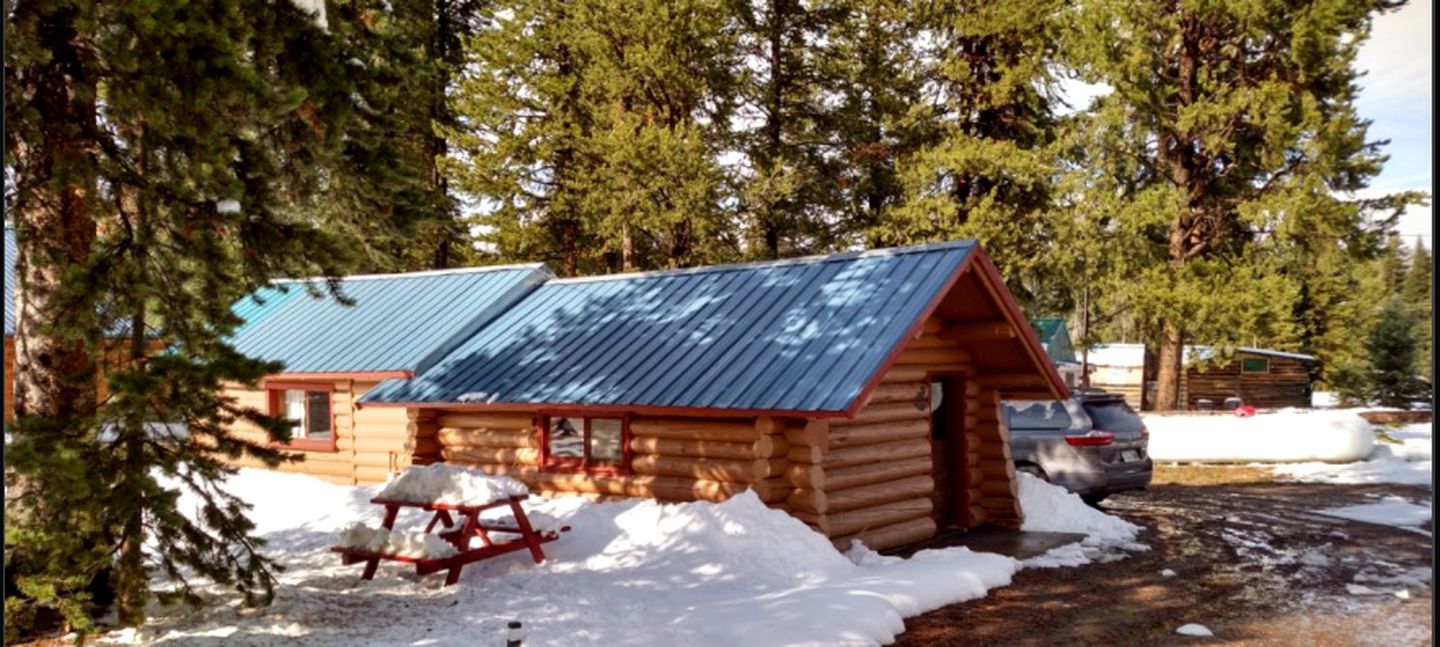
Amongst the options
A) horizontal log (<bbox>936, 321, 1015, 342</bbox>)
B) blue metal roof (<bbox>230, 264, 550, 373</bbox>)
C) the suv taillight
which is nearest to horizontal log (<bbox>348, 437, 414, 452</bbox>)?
blue metal roof (<bbox>230, 264, 550, 373</bbox>)

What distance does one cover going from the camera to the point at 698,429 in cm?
1209

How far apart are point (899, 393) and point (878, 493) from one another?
55.7 inches

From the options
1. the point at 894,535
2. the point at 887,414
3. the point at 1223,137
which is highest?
the point at 1223,137

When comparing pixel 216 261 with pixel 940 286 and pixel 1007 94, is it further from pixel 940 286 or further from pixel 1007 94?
pixel 1007 94

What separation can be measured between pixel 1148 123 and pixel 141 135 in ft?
78.1

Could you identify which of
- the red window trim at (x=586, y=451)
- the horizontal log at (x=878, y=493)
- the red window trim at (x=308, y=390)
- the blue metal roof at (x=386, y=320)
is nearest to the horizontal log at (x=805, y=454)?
the horizontal log at (x=878, y=493)

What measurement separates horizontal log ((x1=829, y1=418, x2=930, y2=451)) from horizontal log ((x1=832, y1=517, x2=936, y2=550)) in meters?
1.07

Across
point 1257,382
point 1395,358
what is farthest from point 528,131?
point 1257,382

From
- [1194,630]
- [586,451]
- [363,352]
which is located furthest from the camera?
[363,352]

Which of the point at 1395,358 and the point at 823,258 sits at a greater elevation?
the point at 823,258

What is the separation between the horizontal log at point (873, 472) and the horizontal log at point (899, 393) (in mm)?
782

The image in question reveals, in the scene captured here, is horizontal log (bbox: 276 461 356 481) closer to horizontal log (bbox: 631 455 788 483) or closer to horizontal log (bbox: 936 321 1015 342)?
horizontal log (bbox: 631 455 788 483)

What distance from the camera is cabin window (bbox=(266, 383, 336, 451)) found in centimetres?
1761

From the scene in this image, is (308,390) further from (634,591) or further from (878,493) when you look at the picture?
(878,493)
